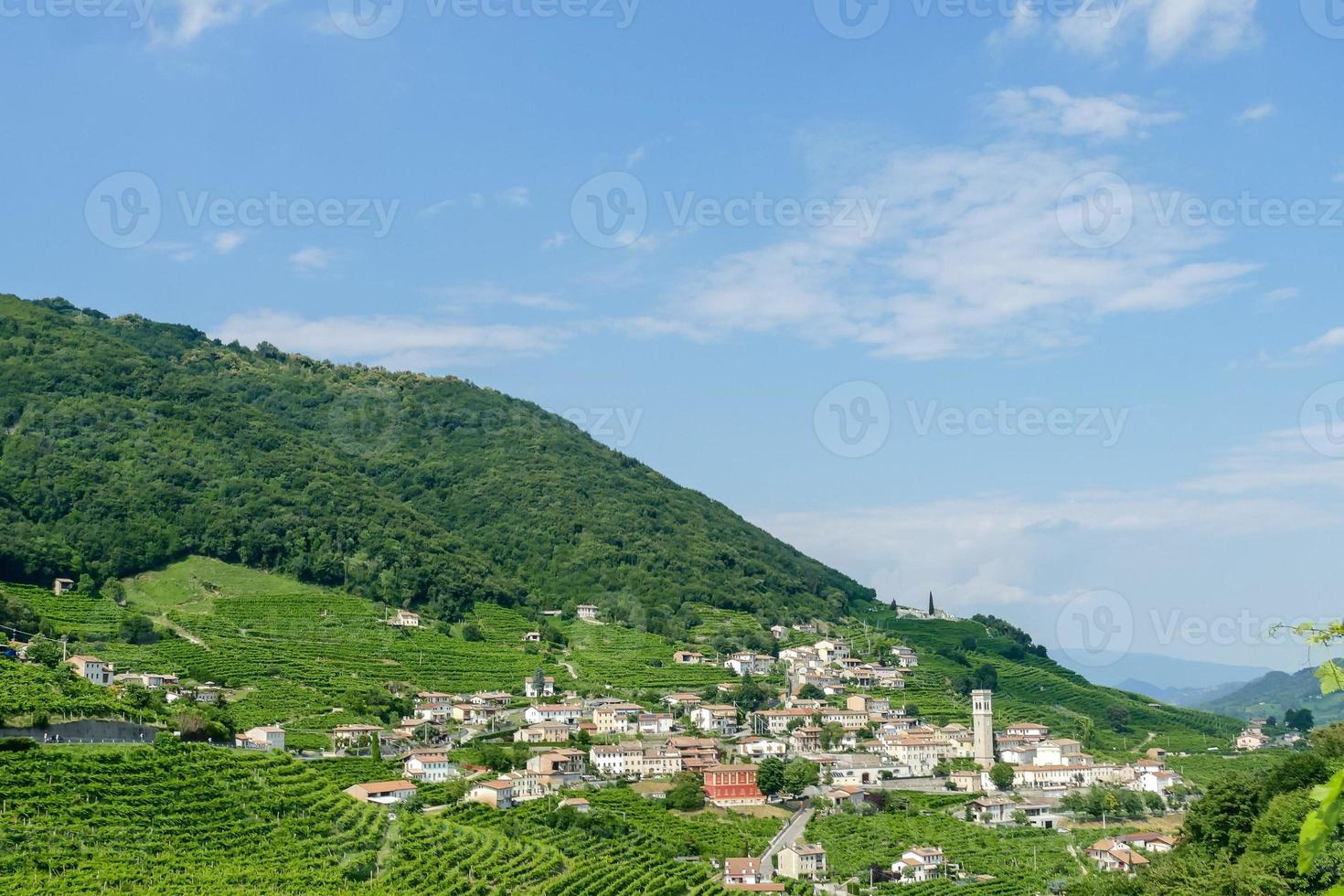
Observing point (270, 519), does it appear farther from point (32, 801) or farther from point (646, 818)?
point (32, 801)

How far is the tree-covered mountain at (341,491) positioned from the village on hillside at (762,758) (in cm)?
1254

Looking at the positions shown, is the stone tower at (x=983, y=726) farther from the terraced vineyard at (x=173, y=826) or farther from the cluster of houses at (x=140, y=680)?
the cluster of houses at (x=140, y=680)

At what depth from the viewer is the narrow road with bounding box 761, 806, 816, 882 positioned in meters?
47.0

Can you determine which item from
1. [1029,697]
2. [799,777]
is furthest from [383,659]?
[1029,697]

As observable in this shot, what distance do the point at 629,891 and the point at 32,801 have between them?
16707 millimetres

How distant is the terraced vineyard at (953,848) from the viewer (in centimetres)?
4706

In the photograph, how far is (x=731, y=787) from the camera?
5719 cm

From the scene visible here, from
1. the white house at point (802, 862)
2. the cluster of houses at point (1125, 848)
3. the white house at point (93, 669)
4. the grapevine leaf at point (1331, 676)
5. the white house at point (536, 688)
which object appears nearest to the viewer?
the grapevine leaf at point (1331, 676)

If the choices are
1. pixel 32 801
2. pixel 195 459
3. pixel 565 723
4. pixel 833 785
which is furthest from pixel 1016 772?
pixel 195 459

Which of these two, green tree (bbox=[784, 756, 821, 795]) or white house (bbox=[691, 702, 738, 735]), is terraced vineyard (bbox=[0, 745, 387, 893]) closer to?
green tree (bbox=[784, 756, 821, 795])

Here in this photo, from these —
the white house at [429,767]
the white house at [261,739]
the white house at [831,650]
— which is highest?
the white house at [831,650]

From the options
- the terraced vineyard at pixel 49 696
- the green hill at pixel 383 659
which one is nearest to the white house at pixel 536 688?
the green hill at pixel 383 659

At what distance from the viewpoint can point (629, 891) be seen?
38688 mm

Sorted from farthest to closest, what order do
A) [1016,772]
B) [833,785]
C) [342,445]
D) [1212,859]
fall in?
[342,445], [1016,772], [833,785], [1212,859]
